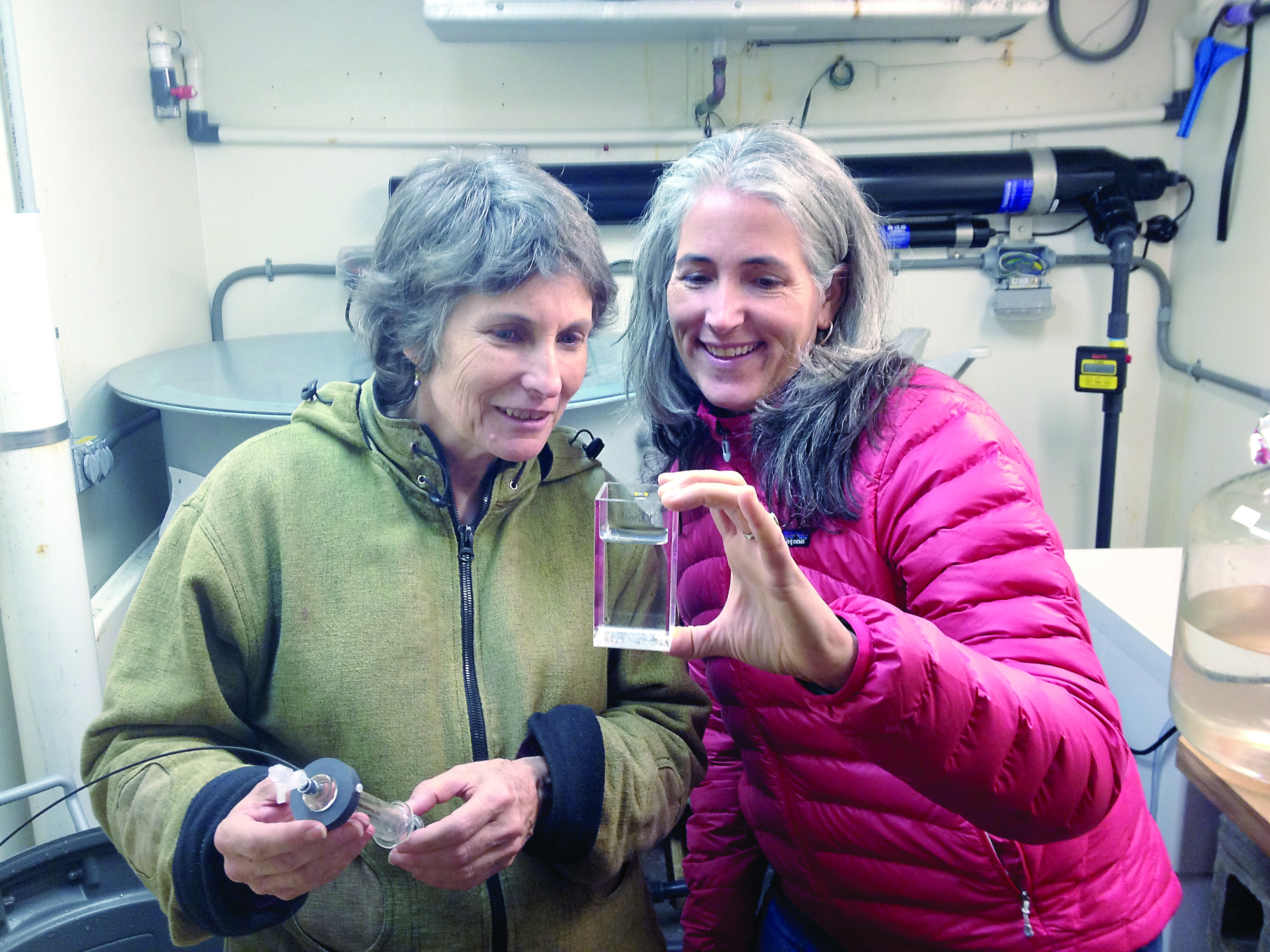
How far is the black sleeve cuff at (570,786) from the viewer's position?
893 millimetres

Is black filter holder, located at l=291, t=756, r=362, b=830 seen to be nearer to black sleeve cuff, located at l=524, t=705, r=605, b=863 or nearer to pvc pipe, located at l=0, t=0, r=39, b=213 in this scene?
black sleeve cuff, located at l=524, t=705, r=605, b=863

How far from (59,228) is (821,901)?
1824 mm

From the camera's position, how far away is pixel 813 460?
3.24 ft

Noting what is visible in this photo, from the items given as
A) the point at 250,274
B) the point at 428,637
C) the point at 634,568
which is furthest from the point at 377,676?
the point at 250,274

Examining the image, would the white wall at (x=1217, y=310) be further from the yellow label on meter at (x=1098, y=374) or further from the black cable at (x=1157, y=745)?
the black cable at (x=1157, y=745)

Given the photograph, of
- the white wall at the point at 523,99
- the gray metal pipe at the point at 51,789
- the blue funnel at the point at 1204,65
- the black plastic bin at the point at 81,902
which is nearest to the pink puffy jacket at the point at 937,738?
the black plastic bin at the point at 81,902

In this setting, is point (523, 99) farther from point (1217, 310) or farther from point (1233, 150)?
point (1217, 310)

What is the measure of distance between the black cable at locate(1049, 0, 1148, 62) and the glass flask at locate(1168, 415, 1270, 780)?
2.01 meters

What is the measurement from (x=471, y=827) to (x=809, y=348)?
0.67 m

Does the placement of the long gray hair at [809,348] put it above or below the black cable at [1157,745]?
above

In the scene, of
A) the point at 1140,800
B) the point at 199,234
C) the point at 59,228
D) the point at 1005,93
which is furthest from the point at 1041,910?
the point at 199,234

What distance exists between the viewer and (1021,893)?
942mm

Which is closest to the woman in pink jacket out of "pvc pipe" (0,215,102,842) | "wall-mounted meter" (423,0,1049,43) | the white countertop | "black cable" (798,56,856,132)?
the white countertop

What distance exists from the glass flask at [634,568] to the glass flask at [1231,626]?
661 mm
